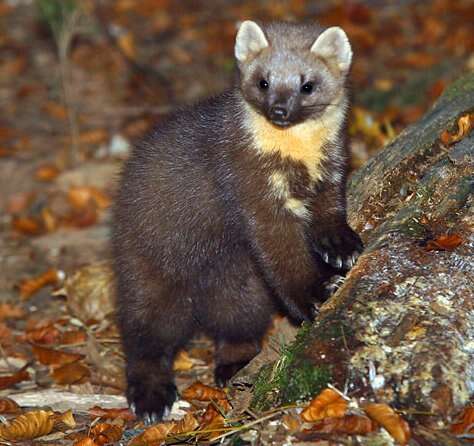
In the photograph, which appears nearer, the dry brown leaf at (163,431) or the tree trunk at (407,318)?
the tree trunk at (407,318)

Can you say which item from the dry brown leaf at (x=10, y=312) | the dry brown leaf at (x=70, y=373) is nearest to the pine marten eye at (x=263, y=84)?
the dry brown leaf at (x=70, y=373)

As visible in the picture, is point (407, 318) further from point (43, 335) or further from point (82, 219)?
point (82, 219)

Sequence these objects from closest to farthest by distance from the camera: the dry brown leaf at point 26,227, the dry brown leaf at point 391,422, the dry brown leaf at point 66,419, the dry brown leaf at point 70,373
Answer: the dry brown leaf at point 391,422 < the dry brown leaf at point 66,419 < the dry brown leaf at point 70,373 < the dry brown leaf at point 26,227

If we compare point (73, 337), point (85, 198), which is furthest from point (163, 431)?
point (85, 198)

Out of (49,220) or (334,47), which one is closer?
(334,47)

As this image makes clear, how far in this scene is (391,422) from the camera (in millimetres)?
3393

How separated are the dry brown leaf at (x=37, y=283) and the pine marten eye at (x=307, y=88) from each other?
2904mm

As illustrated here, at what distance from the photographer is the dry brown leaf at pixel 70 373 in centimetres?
552

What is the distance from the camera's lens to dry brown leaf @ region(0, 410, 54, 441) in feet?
14.5

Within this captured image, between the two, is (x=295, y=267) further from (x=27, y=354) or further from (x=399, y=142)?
(x=27, y=354)

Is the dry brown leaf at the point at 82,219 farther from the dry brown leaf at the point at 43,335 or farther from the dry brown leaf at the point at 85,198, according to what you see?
the dry brown leaf at the point at 43,335

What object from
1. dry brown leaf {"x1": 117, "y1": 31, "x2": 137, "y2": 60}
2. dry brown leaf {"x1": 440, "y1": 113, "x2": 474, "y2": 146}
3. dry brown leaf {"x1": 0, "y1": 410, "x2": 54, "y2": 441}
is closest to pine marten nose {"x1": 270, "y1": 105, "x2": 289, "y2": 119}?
dry brown leaf {"x1": 440, "y1": 113, "x2": 474, "y2": 146}

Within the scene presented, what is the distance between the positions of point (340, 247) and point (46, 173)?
5.04 m

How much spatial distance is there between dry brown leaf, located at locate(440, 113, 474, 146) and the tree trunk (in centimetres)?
9
